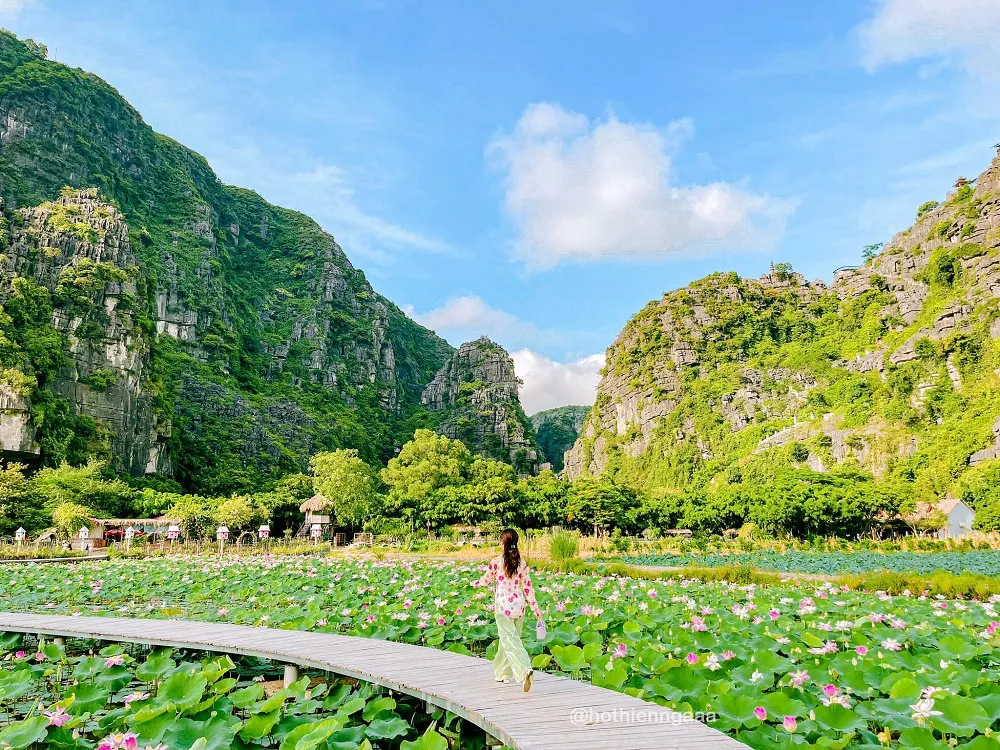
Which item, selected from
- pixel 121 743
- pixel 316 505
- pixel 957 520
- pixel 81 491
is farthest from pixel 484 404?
pixel 121 743

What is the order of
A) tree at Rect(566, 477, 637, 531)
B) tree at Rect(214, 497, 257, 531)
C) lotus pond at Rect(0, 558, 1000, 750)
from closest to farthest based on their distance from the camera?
lotus pond at Rect(0, 558, 1000, 750)
tree at Rect(214, 497, 257, 531)
tree at Rect(566, 477, 637, 531)

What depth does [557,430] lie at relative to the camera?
423ft

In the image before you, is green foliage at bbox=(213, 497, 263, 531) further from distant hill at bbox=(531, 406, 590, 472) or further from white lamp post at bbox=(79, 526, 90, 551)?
distant hill at bbox=(531, 406, 590, 472)

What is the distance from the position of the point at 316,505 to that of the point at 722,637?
3907 centimetres

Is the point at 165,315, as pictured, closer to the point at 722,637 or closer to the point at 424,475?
the point at 424,475

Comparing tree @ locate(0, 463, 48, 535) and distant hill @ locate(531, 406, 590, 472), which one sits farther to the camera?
distant hill @ locate(531, 406, 590, 472)

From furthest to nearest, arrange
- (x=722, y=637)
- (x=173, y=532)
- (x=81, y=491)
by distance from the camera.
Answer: (x=81, y=491) → (x=173, y=532) → (x=722, y=637)

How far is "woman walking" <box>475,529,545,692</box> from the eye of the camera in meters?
4.48

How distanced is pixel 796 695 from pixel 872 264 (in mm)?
81751

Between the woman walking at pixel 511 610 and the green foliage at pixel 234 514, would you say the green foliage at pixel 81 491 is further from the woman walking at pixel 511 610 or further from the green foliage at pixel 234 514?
the woman walking at pixel 511 610

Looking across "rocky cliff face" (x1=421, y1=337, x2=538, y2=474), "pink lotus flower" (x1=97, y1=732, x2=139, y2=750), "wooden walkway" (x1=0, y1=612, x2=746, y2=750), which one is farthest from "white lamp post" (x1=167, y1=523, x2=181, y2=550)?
"rocky cliff face" (x1=421, y1=337, x2=538, y2=474)

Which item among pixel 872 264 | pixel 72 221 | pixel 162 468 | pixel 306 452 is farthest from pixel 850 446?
pixel 72 221

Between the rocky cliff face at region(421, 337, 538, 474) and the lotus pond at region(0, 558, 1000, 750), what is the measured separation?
2866 inches

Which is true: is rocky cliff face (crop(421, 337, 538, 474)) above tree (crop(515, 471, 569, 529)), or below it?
above
